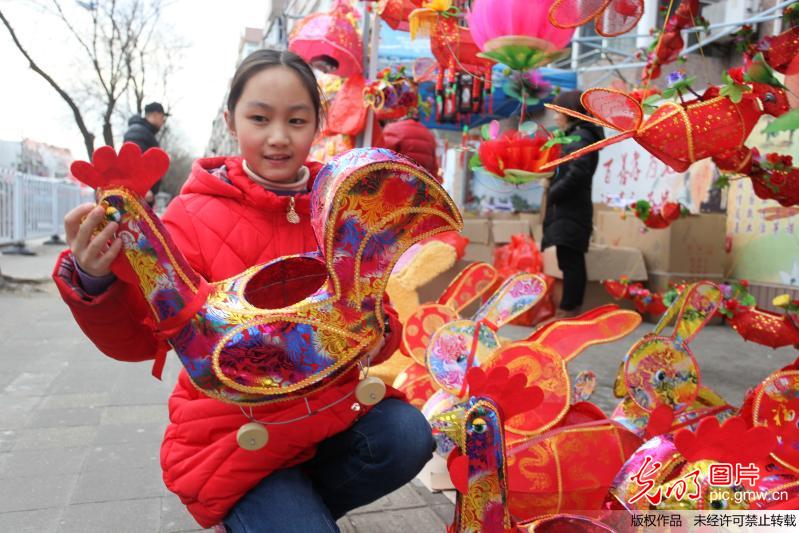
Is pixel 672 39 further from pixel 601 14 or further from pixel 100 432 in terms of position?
pixel 100 432

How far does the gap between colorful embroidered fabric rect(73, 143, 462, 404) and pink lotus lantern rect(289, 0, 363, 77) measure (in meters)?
3.30

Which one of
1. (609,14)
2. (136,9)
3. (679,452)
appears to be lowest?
(679,452)

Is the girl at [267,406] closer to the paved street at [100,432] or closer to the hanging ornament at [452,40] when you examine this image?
the paved street at [100,432]

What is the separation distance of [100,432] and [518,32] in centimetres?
206

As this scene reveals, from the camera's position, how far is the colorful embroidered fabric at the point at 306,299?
3.07 ft

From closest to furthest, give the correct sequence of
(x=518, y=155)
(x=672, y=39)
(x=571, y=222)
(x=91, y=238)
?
(x=91, y=238) < (x=518, y=155) < (x=672, y=39) < (x=571, y=222)

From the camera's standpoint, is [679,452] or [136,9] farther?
[136,9]

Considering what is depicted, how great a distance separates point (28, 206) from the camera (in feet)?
34.1

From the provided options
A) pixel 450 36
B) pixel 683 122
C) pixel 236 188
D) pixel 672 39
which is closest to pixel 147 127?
pixel 450 36

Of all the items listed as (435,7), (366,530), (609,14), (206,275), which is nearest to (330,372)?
(206,275)

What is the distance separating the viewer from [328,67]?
170 inches

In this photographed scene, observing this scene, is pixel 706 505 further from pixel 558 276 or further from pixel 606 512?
pixel 558 276

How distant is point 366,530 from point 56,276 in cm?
112

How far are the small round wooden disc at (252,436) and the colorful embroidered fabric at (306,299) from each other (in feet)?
0.26
